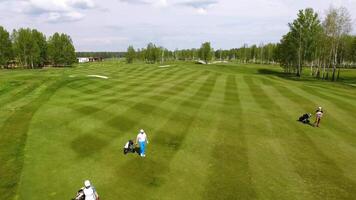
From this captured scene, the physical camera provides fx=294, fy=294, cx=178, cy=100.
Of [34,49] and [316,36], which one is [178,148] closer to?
[316,36]

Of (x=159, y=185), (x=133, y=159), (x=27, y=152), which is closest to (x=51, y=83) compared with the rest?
(x=27, y=152)

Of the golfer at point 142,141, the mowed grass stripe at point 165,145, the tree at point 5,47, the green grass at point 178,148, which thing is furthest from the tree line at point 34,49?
the golfer at point 142,141

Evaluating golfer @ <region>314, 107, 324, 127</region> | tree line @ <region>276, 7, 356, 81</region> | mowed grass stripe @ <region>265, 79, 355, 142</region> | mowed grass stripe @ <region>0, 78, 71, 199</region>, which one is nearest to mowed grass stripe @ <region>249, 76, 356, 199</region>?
golfer @ <region>314, 107, 324, 127</region>

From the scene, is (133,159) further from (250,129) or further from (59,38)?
(59,38)

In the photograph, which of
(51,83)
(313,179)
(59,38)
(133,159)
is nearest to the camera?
(313,179)

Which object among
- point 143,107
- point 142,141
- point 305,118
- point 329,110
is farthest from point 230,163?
point 329,110

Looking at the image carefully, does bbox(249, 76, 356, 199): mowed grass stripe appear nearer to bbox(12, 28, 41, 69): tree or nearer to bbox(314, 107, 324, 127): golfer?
bbox(314, 107, 324, 127): golfer

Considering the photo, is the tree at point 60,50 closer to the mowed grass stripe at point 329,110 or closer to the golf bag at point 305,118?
the mowed grass stripe at point 329,110
